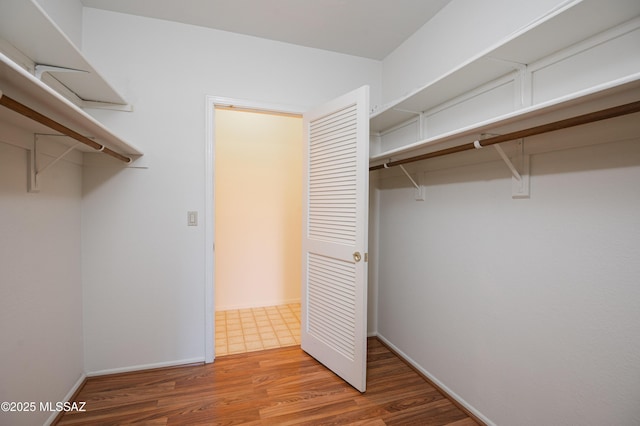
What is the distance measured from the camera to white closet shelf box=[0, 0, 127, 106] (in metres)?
1.07

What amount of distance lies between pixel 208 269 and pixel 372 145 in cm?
179

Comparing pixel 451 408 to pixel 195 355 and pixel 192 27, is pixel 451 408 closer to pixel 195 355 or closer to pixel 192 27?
pixel 195 355

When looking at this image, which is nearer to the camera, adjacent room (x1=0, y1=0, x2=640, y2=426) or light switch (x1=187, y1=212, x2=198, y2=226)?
adjacent room (x1=0, y1=0, x2=640, y2=426)

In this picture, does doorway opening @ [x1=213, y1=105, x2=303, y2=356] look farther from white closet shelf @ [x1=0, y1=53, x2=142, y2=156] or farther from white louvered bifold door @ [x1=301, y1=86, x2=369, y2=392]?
white closet shelf @ [x1=0, y1=53, x2=142, y2=156]

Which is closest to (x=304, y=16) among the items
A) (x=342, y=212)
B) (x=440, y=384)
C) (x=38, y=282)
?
(x=342, y=212)

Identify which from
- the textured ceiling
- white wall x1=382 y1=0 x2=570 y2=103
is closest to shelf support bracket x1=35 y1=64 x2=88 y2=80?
the textured ceiling

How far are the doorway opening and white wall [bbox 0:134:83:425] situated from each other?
1476mm

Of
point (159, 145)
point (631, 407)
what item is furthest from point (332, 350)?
point (159, 145)

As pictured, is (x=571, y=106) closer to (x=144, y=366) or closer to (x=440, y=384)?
(x=440, y=384)

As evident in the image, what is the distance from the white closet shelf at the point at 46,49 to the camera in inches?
42.1

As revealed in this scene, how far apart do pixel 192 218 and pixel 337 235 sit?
111 centimetres

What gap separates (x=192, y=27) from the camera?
7.07 ft

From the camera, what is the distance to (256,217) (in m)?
3.47

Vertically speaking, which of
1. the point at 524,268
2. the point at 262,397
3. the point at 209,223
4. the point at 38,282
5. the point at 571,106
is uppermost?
the point at 571,106
